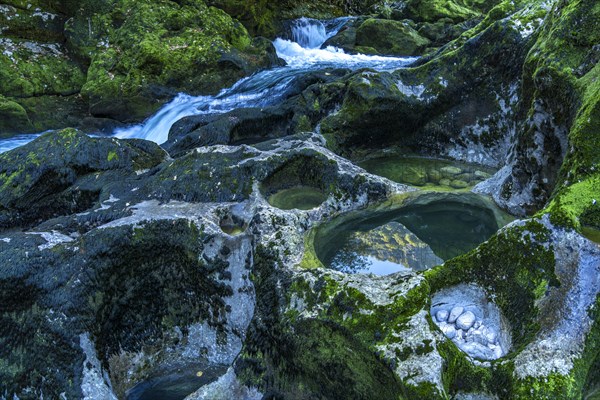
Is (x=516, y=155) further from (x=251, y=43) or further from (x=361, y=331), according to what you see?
(x=251, y=43)

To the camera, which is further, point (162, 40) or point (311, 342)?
point (162, 40)

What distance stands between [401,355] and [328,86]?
28.1 feet

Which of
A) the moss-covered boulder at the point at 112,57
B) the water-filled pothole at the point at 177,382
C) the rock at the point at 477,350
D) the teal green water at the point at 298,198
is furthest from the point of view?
the moss-covered boulder at the point at 112,57

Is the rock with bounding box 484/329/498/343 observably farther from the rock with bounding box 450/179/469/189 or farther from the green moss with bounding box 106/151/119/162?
the green moss with bounding box 106/151/119/162

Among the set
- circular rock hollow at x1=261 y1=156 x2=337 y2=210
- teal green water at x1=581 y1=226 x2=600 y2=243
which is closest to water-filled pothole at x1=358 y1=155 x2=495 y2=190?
circular rock hollow at x1=261 y1=156 x2=337 y2=210

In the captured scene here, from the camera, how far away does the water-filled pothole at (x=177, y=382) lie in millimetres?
5062

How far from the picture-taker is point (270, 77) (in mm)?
15688

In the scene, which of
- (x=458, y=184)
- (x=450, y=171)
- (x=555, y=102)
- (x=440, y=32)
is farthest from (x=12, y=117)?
(x=440, y=32)

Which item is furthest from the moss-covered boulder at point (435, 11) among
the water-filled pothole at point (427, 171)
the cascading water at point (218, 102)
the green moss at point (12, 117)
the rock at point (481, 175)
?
the green moss at point (12, 117)

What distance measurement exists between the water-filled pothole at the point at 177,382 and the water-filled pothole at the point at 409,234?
1.83m

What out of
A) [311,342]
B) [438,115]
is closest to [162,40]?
[438,115]

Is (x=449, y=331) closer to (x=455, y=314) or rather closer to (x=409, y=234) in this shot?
(x=455, y=314)

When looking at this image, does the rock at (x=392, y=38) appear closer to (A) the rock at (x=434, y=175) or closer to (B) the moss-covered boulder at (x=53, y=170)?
(A) the rock at (x=434, y=175)

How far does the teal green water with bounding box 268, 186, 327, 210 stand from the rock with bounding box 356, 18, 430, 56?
17279 mm
